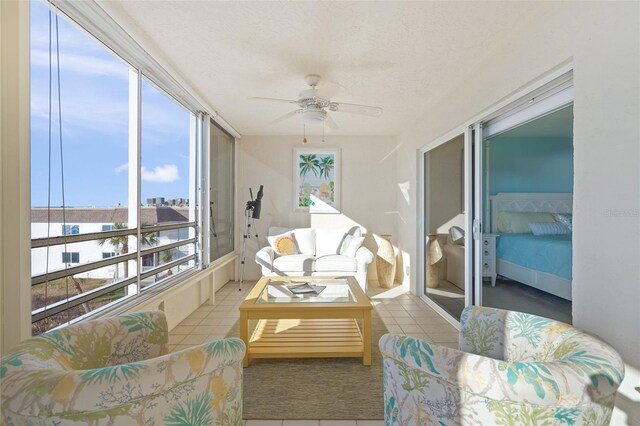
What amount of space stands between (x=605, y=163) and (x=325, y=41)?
1.89 meters

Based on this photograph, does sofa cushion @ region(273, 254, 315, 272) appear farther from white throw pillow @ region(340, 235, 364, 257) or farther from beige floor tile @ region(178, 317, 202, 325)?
beige floor tile @ region(178, 317, 202, 325)

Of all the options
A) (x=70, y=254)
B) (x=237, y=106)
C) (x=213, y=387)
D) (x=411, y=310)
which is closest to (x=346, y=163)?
(x=237, y=106)

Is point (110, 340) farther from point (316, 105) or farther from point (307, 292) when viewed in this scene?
point (316, 105)

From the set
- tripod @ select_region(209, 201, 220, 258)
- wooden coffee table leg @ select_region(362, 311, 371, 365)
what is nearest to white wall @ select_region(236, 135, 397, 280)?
tripod @ select_region(209, 201, 220, 258)

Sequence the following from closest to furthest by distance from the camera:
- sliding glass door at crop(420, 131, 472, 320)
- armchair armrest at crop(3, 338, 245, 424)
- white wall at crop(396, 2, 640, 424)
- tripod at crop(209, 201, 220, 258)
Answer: armchair armrest at crop(3, 338, 245, 424) < white wall at crop(396, 2, 640, 424) < sliding glass door at crop(420, 131, 472, 320) < tripod at crop(209, 201, 220, 258)

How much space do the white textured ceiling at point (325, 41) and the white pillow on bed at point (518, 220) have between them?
51.3 inches

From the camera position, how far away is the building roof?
1.71m

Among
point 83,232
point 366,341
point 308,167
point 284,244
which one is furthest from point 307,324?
point 308,167

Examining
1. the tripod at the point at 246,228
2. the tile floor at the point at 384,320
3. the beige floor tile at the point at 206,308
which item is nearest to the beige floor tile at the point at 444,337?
the tile floor at the point at 384,320

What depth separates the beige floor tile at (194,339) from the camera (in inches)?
108

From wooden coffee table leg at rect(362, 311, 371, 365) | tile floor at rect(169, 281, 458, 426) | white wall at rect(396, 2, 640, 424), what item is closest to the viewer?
white wall at rect(396, 2, 640, 424)

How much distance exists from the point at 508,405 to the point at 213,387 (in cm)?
97

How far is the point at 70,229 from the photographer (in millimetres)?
1915

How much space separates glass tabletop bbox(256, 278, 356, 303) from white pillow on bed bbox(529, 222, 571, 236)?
143 cm
